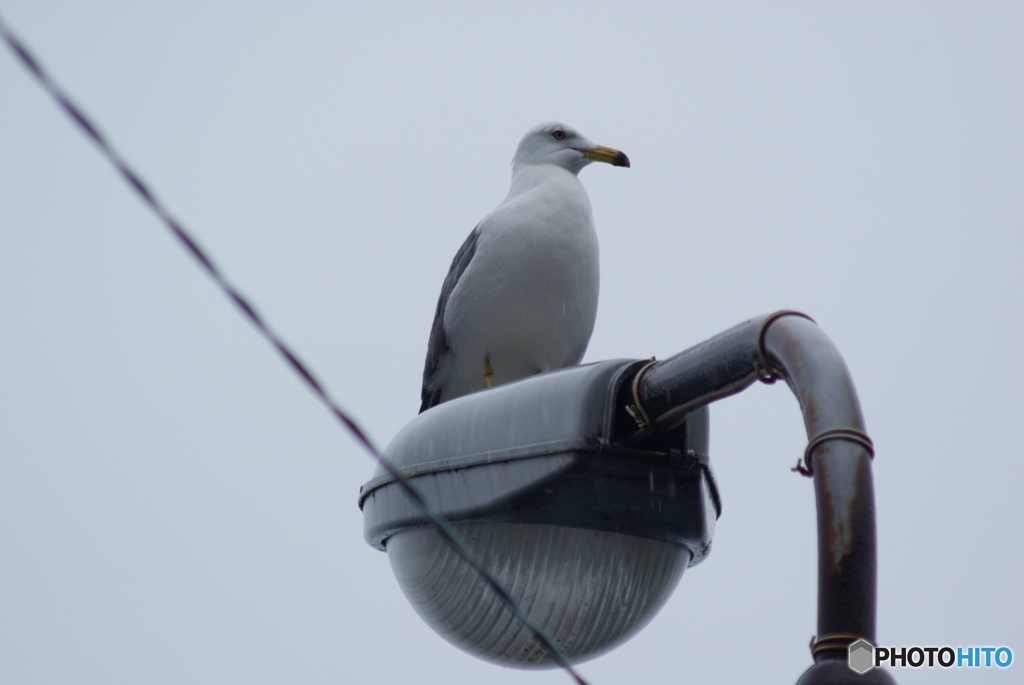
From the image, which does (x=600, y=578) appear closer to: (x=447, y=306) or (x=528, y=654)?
(x=528, y=654)

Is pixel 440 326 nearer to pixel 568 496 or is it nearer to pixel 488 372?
pixel 488 372

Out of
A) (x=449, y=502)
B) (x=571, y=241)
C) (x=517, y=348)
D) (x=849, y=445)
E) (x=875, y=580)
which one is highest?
(x=571, y=241)

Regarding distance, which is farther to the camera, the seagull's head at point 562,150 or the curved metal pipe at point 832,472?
the seagull's head at point 562,150

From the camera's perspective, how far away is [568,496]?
6.91 ft

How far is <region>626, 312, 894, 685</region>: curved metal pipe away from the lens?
Result: 1.40 metres

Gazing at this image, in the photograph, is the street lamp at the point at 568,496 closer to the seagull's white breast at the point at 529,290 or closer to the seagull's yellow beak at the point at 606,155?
the seagull's white breast at the point at 529,290

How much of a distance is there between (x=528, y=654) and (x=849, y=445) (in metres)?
1.07

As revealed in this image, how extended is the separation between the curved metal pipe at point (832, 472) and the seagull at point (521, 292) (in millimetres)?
3416

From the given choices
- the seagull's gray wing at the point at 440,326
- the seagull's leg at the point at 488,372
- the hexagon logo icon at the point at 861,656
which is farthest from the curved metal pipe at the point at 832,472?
the seagull's gray wing at the point at 440,326

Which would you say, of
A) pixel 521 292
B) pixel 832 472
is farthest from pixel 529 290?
pixel 832 472

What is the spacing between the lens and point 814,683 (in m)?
1.35

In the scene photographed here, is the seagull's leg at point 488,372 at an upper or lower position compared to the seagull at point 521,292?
lower

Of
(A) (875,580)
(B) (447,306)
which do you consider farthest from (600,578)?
(B) (447,306)

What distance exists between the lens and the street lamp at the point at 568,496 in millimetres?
1954
